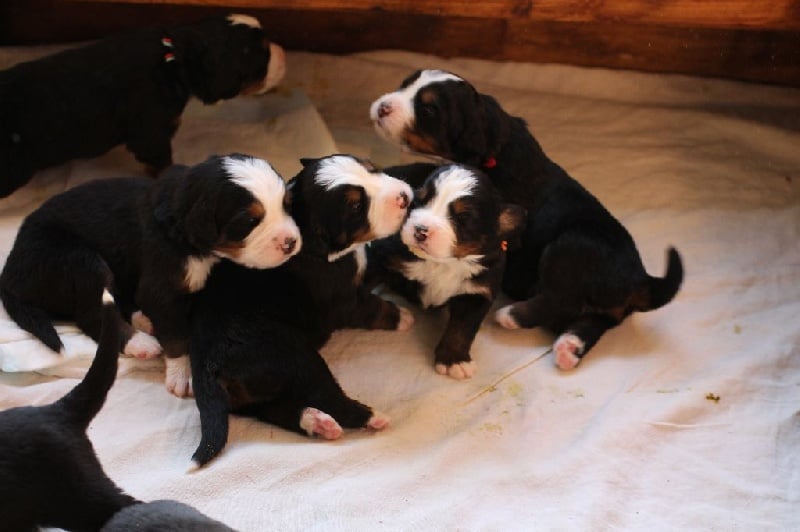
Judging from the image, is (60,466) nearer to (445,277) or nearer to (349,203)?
(349,203)

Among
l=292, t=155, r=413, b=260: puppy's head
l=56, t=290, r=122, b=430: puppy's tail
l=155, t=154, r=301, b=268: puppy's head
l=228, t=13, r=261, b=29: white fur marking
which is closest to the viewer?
l=56, t=290, r=122, b=430: puppy's tail

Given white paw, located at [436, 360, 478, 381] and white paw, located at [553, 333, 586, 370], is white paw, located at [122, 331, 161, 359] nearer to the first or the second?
white paw, located at [436, 360, 478, 381]

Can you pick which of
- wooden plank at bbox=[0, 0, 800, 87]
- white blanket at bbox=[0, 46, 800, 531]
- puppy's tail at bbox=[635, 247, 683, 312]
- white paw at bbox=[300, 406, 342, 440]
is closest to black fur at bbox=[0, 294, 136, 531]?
white blanket at bbox=[0, 46, 800, 531]

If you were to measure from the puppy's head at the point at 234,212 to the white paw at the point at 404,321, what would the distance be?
729 mm

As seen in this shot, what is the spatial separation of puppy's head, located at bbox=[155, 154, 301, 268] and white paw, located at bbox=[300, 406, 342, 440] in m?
0.53

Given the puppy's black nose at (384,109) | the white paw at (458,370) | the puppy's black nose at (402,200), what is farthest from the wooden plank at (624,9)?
the white paw at (458,370)

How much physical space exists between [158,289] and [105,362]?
70 centimetres

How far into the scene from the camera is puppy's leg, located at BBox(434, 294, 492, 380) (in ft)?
10.4

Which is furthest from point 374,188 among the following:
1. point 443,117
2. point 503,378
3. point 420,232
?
point 503,378

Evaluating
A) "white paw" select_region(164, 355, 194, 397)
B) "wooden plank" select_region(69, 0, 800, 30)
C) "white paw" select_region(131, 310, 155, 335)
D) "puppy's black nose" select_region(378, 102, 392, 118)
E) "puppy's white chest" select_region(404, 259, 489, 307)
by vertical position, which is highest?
"wooden plank" select_region(69, 0, 800, 30)

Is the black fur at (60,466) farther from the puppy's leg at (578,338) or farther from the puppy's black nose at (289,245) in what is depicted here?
the puppy's leg at (578,338)

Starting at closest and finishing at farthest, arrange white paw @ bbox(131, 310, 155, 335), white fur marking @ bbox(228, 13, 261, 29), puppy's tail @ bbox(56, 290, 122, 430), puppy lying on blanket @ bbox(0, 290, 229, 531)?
1. puppy lying on blanket @ bbox(0, 290, 229, 531)
2. puppy's tail @ bbox(56, 290, 122, 430)
3. white paw @ bbox(131, 310, 155, 335)
4. white fur marking @ bbox(228, 13, 261, 29)

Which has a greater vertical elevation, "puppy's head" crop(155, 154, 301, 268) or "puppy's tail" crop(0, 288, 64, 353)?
"puppy's head" crop(155, 154, 301, 268)

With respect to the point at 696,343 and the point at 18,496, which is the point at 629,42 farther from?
the point at 18,496
